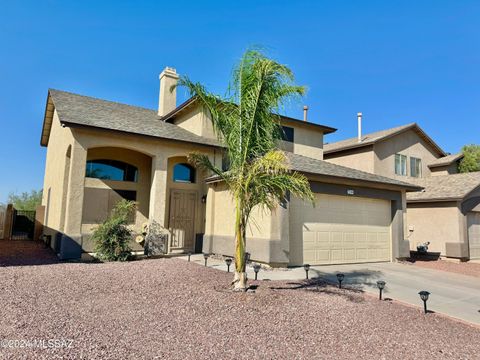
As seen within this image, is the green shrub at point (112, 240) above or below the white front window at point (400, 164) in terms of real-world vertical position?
below

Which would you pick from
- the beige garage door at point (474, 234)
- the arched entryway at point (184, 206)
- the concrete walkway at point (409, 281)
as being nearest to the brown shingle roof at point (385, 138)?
the beige garage door at point (474, 234)

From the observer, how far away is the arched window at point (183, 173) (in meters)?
15.0

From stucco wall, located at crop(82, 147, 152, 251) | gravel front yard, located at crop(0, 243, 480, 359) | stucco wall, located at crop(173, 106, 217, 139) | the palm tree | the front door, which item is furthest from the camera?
stucco wall, located at crop(173, 106, 217, 139)

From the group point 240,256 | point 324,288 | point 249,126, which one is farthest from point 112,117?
point 324,288

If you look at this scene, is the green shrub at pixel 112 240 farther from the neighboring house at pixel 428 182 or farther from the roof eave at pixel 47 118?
the neighboring house at pixel 428 182

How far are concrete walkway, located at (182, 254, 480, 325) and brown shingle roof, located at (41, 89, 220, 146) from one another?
18.1 feet

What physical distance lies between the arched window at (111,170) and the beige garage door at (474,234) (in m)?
17.7

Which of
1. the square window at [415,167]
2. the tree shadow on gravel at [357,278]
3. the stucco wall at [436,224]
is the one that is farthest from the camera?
the square window at [415,167]

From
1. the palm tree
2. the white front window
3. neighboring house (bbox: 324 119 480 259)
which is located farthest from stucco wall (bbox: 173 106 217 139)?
the white front window

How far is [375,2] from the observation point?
12.1 m

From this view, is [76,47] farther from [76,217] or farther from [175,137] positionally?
[76,217]

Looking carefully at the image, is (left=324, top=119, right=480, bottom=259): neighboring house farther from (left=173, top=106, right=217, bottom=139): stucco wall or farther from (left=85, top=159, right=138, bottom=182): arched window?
(left=85, top=159, right=138, bottom=182): arched window

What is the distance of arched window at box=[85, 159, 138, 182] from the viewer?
14.1 metres

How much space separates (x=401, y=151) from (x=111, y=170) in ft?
59.8
